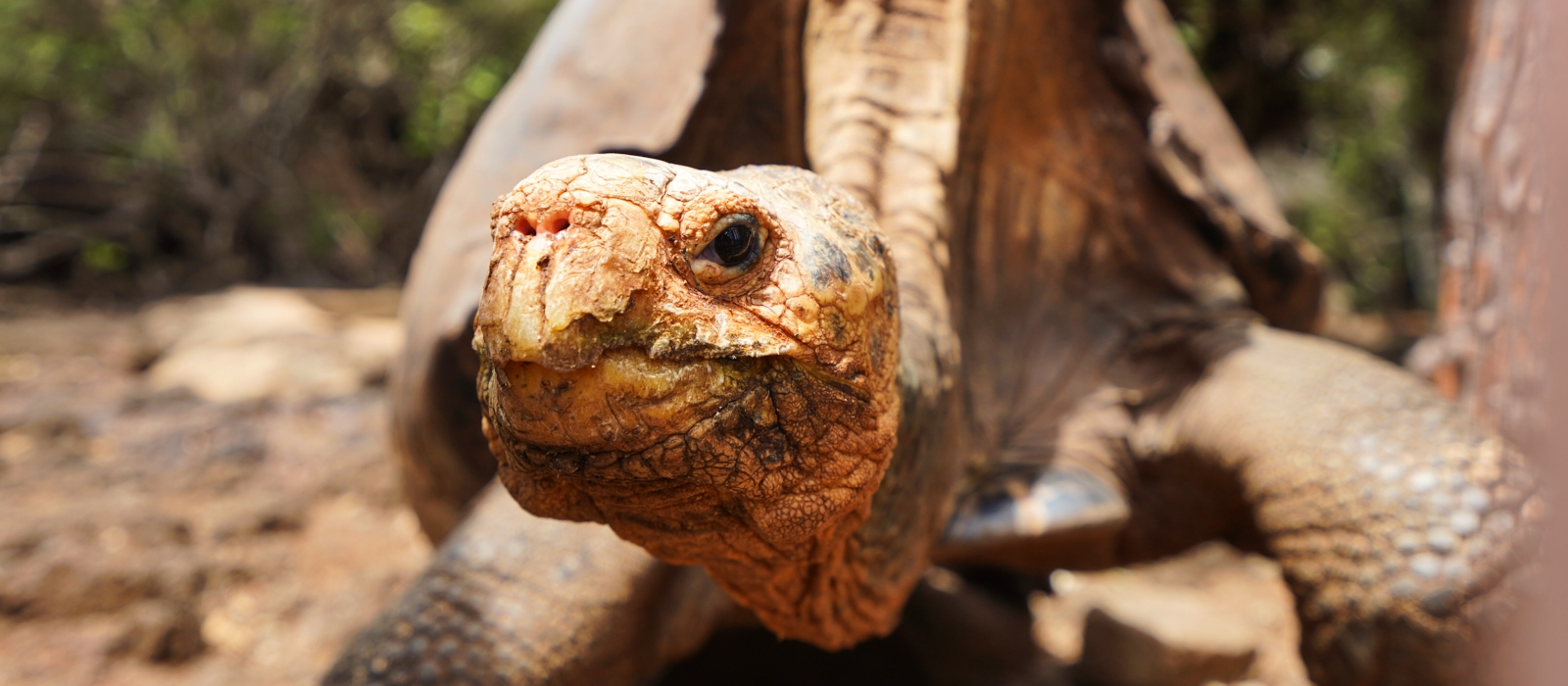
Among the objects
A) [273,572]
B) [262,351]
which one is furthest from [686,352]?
[262,351]

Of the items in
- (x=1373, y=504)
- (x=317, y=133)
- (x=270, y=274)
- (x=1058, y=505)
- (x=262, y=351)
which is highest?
(x=1373, y=504)

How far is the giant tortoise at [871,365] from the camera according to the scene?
3.07ft

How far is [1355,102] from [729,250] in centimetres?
851

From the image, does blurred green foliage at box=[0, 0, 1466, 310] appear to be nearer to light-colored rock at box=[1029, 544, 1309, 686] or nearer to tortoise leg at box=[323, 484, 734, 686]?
light-colored rock at box=[1029, 544, 1309, 686]

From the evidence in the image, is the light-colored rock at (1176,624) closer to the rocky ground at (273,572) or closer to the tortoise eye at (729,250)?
the rocky ground at (273,572)

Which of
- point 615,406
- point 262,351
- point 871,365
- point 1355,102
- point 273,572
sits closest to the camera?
point 615,406

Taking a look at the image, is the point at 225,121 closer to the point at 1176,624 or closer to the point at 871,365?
the point at 1176,624

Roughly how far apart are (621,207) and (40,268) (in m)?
10.1

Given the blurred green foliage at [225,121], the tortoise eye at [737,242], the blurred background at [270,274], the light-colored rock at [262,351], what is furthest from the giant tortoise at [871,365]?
A: the blurred green foliage at [225,121]

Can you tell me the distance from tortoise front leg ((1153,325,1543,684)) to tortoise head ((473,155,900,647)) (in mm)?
1240

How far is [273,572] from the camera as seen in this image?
3516mm

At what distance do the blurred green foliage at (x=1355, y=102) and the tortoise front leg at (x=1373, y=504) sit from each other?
2654 millimetres

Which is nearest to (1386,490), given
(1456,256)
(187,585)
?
(1456,256)

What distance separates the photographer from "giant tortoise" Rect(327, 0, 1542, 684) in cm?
93
